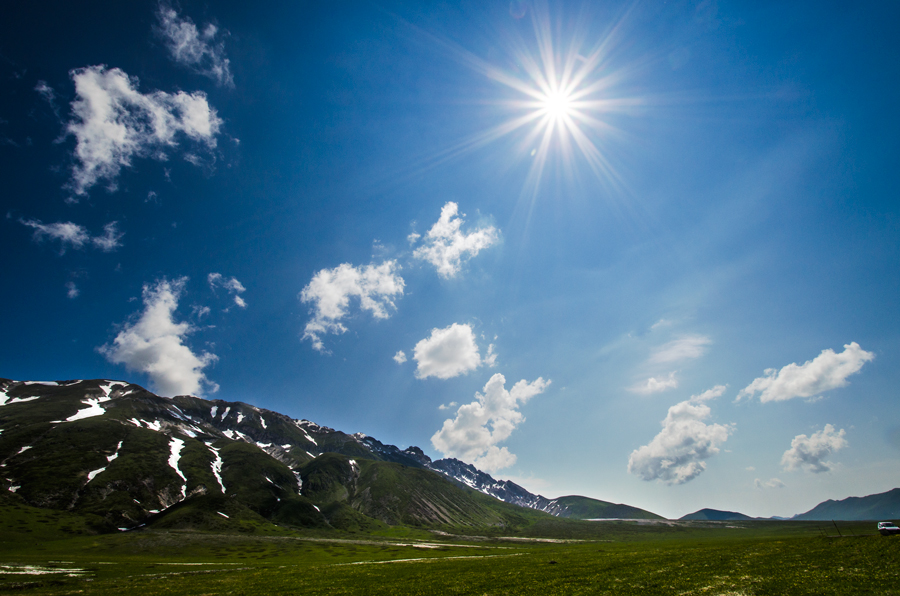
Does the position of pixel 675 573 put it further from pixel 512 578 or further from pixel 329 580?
pixel 329 580

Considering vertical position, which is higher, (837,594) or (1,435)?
(1,435)

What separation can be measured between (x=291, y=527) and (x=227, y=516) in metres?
34.3

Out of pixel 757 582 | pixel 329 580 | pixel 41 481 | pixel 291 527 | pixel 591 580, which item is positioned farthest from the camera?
pixel 291 527

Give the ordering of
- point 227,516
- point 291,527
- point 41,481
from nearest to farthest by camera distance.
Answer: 1. point 41,481
2. point 227,516
3. point 291,527

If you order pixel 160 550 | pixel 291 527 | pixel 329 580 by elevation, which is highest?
pixel 329 580

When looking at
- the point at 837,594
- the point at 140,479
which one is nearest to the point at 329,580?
the point at 837,594

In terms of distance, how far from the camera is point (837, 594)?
24281 mm

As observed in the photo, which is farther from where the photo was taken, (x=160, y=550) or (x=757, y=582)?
(x=160, y=550)

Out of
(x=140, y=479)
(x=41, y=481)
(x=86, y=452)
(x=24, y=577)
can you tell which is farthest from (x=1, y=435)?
(x=24, y=577)

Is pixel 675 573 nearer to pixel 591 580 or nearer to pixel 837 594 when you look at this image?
pixel 591 580

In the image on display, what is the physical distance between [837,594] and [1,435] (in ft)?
1127

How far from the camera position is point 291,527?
192m

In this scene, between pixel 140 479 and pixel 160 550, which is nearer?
pixel 160 550

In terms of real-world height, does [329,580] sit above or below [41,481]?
below
